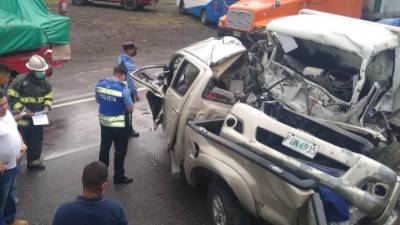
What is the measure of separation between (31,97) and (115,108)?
1.32 metres

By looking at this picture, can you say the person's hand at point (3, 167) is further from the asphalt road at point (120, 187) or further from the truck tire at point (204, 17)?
the truck tire at point (204, 17)

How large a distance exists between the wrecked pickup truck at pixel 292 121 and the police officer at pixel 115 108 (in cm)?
61

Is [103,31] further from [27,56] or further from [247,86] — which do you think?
[247,86]

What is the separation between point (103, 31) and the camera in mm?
18297

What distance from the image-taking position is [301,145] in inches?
185

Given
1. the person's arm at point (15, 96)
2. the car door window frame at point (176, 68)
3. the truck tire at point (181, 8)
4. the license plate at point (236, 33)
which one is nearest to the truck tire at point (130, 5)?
the truck tire at point (181, 8)

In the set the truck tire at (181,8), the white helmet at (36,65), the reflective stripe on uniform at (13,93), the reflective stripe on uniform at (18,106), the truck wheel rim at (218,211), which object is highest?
the white helmet at (36,65)

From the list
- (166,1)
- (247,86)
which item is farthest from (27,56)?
(166,1)

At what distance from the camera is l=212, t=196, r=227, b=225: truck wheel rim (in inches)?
198

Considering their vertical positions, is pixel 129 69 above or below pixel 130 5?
above

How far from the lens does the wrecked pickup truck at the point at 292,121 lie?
166 inches

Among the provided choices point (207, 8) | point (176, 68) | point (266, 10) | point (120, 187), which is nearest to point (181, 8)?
point (207, 8)

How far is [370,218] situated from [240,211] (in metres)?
1.23

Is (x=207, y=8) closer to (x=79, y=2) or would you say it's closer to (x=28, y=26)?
(x=79, y=2)
